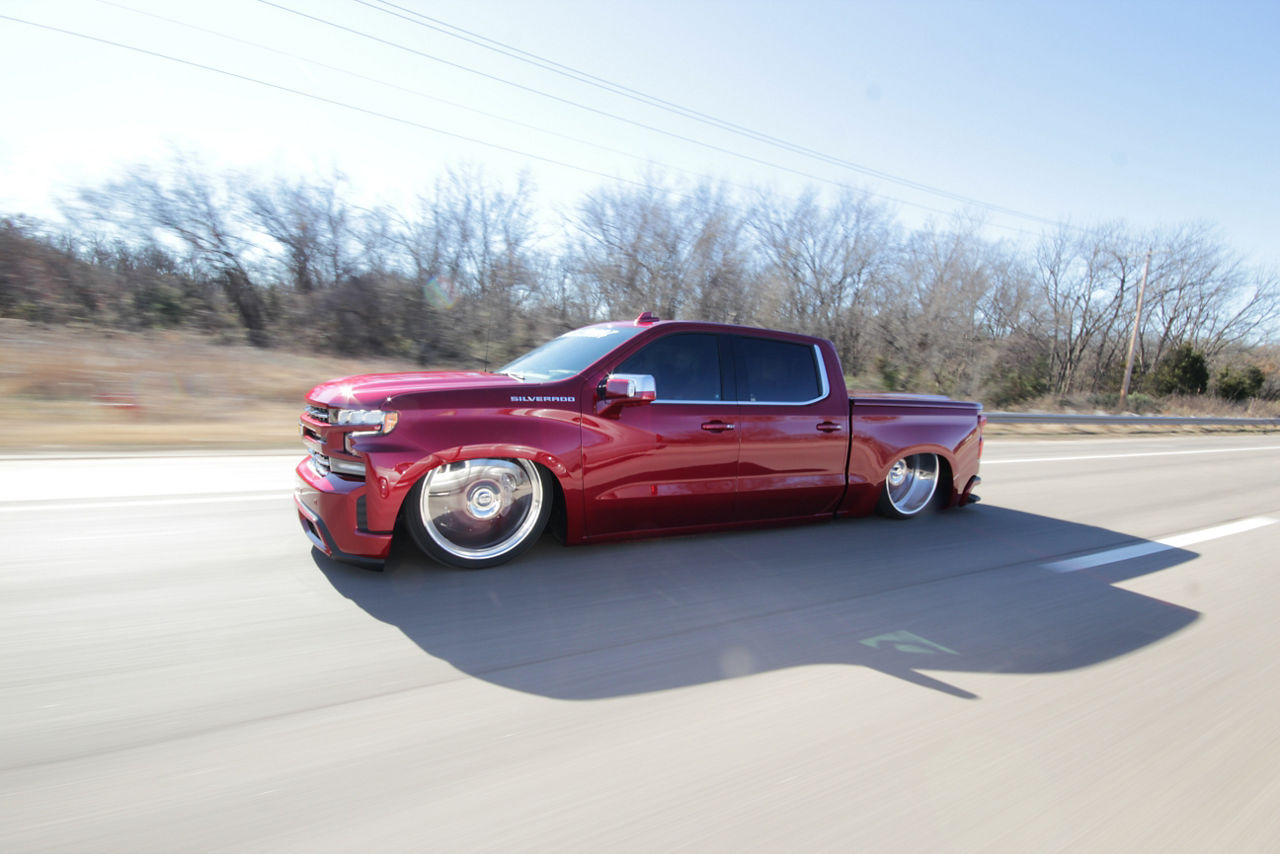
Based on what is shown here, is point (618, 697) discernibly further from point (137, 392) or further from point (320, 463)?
point (137, 392)

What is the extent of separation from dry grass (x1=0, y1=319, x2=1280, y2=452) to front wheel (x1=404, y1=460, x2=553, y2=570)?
17.8 feet

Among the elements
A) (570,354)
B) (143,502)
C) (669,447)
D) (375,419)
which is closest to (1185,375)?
(669,447)

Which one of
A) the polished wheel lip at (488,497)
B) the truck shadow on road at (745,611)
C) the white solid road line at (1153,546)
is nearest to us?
the truck shadow on road at (745,611)

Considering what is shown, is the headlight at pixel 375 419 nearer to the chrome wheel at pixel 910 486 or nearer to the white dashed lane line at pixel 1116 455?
the chrome wheel at pixel 910 486

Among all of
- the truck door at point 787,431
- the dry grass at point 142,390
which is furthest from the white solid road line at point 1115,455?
the dry grass at point 142,390

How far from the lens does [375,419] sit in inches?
143

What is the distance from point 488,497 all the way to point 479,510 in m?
0.09

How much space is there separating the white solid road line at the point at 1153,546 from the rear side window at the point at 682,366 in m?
2.78

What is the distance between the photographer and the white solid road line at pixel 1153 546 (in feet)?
16.5

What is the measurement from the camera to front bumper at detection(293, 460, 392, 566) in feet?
11.8

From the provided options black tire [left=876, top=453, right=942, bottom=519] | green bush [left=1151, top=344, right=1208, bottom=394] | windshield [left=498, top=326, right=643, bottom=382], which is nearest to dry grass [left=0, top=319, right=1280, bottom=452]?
windshield [left=498, top=326, right=643, bottom=382]

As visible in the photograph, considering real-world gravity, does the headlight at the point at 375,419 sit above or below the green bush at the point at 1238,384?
below

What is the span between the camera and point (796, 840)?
2010 mm

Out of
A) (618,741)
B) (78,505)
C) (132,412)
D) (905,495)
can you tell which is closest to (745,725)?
(618,741)
